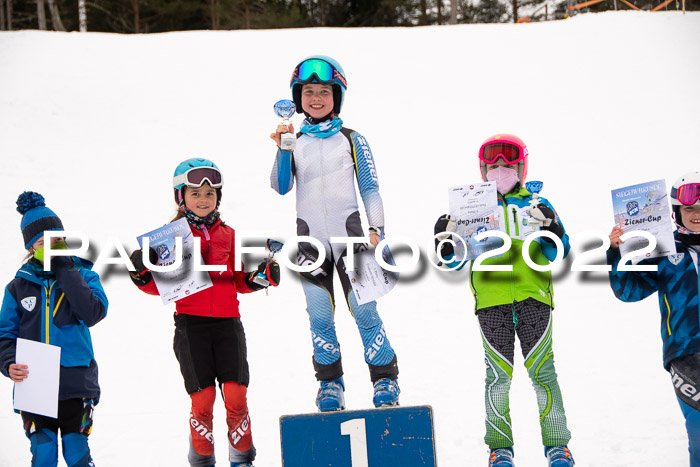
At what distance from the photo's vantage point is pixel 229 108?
1316 cm

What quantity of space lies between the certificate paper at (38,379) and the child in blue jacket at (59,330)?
0.04 meters

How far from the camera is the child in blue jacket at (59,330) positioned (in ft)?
13.1

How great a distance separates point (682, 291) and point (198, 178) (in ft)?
9.12

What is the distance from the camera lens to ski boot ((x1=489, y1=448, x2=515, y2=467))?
4.02m

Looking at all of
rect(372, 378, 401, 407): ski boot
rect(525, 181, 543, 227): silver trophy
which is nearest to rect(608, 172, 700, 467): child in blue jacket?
rect(525, 181, 543, 227): silver trophy

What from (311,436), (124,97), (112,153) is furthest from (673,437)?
(124,97)

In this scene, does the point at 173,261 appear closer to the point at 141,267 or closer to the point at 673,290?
the point at 141,267

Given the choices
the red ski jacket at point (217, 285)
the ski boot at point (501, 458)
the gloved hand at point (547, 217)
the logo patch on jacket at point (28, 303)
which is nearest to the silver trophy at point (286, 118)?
the red ski jacket at point (217, 285)

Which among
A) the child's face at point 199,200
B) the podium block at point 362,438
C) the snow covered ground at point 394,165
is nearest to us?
the podium block at point 362,438

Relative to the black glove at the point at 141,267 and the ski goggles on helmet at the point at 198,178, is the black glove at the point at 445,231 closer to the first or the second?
the ski goggles on helmet at the point at 198,178

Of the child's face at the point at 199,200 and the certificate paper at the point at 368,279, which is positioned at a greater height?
the child's face at the point at 199,200

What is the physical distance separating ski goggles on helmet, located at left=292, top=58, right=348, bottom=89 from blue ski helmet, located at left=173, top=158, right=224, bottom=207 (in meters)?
0.79

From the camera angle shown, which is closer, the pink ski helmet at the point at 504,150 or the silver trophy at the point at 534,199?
the silver trophy at the point at 534,199

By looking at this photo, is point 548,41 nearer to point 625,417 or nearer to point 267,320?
point 267,320
